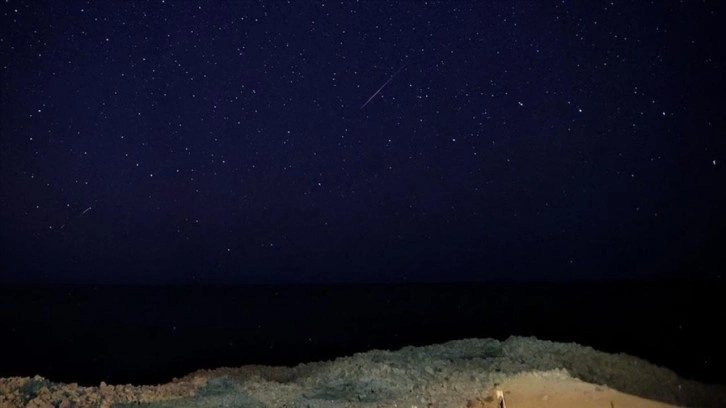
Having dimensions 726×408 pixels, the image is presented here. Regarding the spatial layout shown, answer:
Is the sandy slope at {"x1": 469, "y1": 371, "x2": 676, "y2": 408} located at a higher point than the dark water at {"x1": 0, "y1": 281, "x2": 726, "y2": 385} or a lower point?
lower

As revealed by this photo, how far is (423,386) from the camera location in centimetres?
741

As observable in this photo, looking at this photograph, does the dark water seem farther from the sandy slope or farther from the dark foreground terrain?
the sandy slope

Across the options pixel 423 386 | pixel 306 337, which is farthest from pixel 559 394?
pixel 306 337

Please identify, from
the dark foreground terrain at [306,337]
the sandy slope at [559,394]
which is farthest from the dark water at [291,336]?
the sandy slope at [559,394]

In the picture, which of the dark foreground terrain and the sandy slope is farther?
the dark foreground terrain

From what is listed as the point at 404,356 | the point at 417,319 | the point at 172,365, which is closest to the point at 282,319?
the point at 417,319

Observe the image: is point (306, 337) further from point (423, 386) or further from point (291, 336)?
point (423, 386)

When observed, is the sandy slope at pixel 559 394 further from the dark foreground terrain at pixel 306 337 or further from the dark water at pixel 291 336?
the dark water at pixel 291 336

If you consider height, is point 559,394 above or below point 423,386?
below

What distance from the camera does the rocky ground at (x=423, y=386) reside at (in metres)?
6.89

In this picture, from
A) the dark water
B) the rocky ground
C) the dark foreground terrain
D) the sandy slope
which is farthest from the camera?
the dark water

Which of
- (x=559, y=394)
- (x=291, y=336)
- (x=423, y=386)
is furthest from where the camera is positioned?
(x=291, y=336)

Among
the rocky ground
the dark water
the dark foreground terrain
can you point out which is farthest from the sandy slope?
the dark water

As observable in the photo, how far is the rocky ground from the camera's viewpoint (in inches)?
271
